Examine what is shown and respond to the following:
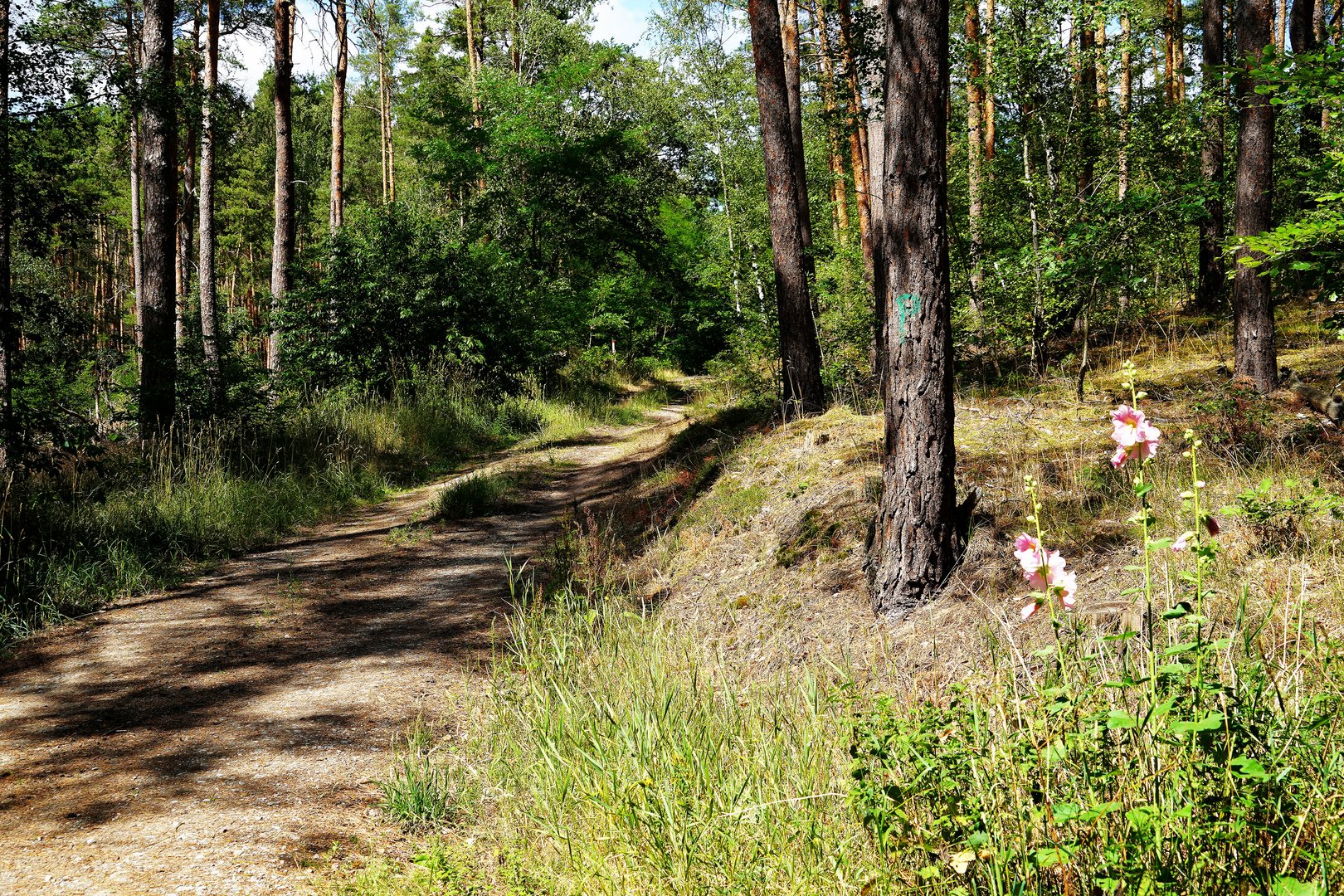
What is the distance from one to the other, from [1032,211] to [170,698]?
29.9 feet

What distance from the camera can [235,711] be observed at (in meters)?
4.23

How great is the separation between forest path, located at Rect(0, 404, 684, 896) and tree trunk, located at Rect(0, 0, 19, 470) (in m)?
2.17

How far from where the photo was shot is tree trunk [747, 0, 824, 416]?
28.5 ft

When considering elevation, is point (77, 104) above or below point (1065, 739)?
above

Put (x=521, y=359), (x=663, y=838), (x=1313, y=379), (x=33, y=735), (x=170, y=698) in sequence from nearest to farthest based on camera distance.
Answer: (x=663, y=838)
(x=33, y=735)
(x=170, y=698)
(x=1313, y=379)
(x=521, y=359)

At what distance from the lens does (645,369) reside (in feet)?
84.3

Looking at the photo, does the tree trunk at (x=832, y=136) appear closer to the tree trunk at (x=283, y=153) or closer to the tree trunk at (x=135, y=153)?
the tree trunk at (x=135, y=153)

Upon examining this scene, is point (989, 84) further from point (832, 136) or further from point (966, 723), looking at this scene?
point (966, 723)

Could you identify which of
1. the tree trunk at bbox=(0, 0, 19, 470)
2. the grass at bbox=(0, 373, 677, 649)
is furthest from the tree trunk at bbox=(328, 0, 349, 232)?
the tree trunk at bbox=(0, 0, 19, 470)

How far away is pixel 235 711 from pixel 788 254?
22.1 ft

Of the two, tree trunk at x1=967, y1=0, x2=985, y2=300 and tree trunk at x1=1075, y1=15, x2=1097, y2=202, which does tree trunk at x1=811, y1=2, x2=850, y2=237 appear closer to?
tree trunk at x1=967, y1=0, x2=985, y2=300

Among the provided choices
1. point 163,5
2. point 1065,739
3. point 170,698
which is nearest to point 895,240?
point 1065,739

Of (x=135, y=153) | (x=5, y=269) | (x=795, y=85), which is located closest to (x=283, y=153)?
(x=5, y=269)

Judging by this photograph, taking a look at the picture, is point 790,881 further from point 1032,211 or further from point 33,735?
point 1032,211
